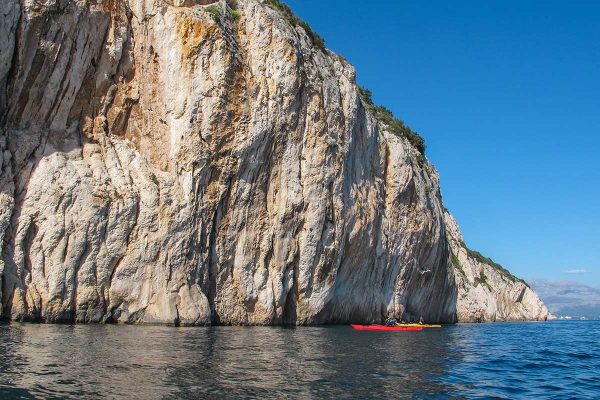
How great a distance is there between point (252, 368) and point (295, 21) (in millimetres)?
35952

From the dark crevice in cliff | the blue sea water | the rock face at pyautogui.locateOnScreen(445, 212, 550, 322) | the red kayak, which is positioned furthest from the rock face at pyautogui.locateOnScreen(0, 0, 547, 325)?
the rock face at pyautogui.locateOnScreen(445, 212, 550, 322)

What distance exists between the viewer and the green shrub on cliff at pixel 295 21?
45812 mm

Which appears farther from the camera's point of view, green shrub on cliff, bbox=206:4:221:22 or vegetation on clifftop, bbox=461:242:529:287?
vegetation on clifftop, bbox=461:242:529:287

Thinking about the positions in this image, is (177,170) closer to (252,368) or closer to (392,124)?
(252,368)

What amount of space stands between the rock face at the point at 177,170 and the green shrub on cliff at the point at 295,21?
4.19 ft

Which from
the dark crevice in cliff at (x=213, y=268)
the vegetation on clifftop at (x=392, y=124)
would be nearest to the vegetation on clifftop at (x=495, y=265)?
the vegetation on clifftop at (x=392, y=124)

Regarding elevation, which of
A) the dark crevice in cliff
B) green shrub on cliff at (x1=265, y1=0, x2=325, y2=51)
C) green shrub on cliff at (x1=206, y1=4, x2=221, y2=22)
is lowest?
the dark crevice in cliff

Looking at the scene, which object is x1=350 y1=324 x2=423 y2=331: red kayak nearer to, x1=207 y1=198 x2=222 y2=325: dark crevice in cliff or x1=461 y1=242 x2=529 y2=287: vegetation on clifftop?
x1=207 y1=198 x2=222 y2=325: dark crevice in cliff

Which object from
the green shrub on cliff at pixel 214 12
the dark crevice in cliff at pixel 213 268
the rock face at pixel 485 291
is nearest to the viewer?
the dark crevice in cliff at pixel 213 268

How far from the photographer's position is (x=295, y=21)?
155 feet

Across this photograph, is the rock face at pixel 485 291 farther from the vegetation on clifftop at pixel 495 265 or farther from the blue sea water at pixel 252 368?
the blue sea water at pixel 252 368

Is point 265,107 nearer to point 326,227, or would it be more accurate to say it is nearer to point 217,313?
point 326,227

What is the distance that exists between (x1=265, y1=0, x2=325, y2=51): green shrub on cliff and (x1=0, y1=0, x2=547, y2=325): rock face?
128 cm

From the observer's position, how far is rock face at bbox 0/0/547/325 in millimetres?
29375
